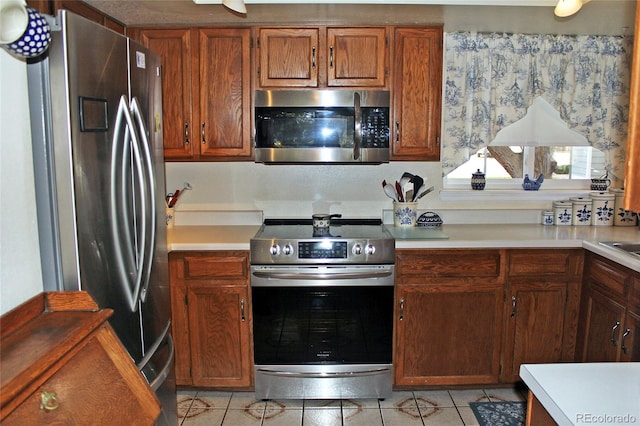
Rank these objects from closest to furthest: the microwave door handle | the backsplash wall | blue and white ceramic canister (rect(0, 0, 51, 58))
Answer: blue and white ceramic canister (rect(0, 0, 51, 58)), the microwave door handle, the backsplash wall

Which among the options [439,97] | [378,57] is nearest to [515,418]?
[439,97]

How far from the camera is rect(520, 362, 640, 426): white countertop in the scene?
99 cm

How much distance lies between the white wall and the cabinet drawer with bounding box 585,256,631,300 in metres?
2.41

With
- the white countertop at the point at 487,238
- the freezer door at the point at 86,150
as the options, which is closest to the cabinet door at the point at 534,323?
the white countertop at the point at 487,238

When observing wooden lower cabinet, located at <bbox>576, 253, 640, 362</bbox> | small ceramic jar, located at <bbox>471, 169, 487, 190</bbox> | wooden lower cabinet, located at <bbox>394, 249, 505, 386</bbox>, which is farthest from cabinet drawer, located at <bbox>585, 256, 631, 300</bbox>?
small ceramic jar, located at <bbox>471, 169, 487, 190</bbox>

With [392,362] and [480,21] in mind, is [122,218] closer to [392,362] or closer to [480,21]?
[392,362]

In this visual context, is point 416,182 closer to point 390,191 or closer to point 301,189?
point 390,191

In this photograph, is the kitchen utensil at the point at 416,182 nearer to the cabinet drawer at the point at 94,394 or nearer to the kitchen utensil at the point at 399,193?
the kitchen utensil at the point at 399,193

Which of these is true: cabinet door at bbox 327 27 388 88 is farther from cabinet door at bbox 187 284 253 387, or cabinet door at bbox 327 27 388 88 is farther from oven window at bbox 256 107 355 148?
cabinet door at bbox 187 284 253 387

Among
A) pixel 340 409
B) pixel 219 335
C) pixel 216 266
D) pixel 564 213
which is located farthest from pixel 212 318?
pixel 564 213

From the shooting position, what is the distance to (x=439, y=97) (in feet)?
9.73

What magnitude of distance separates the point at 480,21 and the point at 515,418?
213 cm

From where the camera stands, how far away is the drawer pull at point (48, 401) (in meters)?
1.08

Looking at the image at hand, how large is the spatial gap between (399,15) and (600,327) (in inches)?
75.2
